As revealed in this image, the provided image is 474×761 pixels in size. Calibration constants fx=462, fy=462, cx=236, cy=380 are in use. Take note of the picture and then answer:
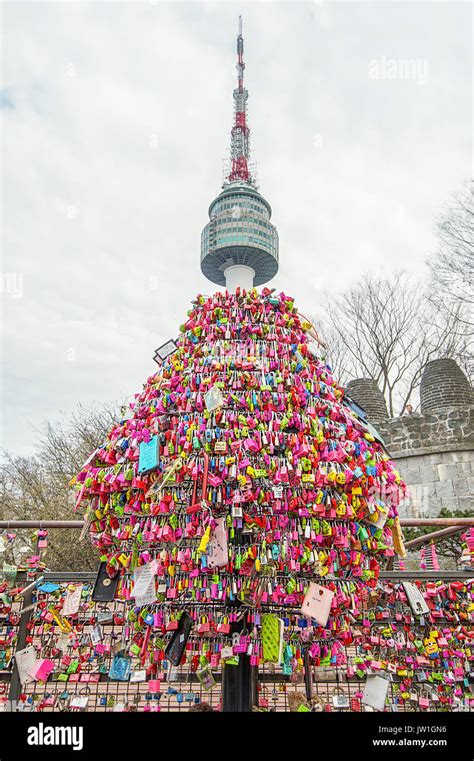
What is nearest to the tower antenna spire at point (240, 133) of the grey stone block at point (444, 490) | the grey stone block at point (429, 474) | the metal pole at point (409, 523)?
the grey stone block at point (429, 474)

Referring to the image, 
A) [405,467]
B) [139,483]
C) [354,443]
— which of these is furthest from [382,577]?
[405,467]

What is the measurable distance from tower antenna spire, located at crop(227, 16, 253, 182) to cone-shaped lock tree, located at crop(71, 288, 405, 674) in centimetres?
6057

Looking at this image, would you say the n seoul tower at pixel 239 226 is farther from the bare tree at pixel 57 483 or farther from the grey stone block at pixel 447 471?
the grey stone block at pixel 447 471

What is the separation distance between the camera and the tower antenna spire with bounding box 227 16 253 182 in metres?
55.3

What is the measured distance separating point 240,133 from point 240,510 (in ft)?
201

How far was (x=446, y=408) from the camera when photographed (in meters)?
12.8

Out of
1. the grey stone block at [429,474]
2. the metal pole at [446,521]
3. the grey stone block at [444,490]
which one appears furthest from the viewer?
the grey stone block at [429,474]

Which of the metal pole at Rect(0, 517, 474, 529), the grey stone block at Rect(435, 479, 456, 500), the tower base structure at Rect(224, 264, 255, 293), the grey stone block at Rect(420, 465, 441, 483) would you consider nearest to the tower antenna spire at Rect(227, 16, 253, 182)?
the tower base structure at Rect(224, 264, 255, 293)

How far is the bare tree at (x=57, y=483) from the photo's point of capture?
41.7 ft

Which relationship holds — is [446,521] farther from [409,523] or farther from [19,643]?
[19,643]

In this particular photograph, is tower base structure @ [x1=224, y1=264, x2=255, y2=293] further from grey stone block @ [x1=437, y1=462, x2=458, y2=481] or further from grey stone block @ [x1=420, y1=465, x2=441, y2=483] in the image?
grey stone block @ [x1=437, y1=462, x2=458, y2=481]

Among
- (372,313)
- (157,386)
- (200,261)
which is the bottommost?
(157,386)
